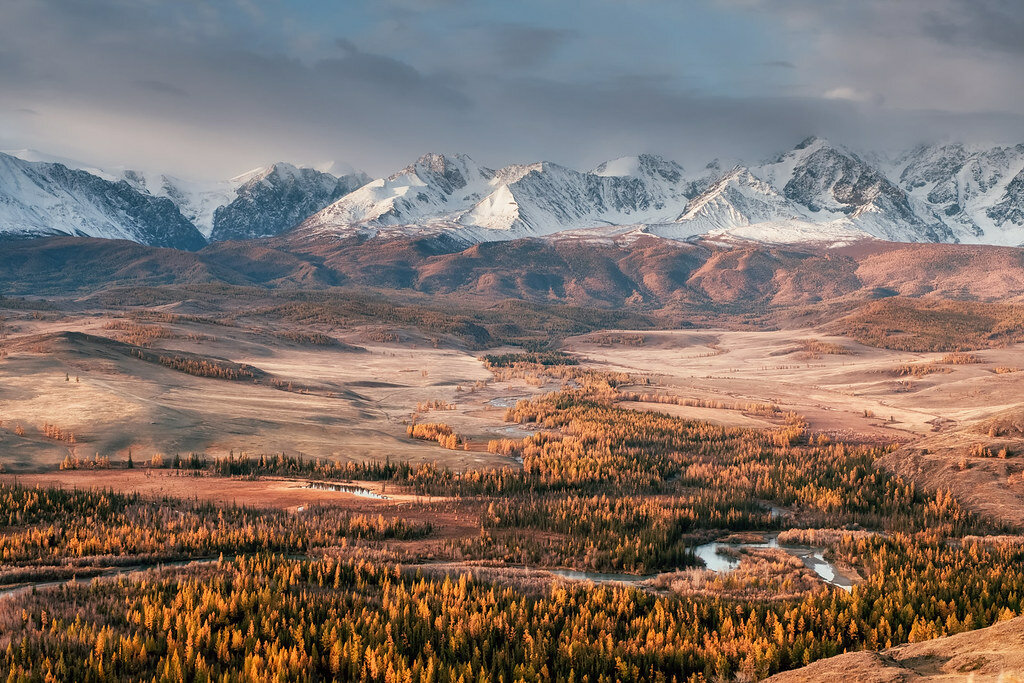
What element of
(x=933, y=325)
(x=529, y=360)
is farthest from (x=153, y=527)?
(x=933, y=325)

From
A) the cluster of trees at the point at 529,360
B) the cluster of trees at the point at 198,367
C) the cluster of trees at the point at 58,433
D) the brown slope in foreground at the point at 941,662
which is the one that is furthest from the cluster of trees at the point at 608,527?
the cluster of trees at the point at 529,360

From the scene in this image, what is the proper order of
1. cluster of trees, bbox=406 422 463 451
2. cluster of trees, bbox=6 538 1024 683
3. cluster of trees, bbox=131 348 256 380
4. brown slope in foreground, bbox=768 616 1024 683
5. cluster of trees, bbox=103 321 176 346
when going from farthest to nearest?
cluster of trees, bbox=103 321 176 346 < cluster of trees, bbox=131 348 256 380 < cluster of trees, bbox=406 422 463 451 < cluster of trees, bbox=6 538 1024 683 < brown slope in foreground, bbox=768 616 1024 683

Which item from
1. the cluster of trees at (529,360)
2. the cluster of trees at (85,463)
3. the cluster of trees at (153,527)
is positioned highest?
the cluster of trees at (153,527)

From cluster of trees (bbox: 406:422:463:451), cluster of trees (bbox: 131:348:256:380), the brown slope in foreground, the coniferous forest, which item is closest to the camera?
the brown slope in foreground

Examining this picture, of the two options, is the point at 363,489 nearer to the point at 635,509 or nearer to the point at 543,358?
the point at 635,509

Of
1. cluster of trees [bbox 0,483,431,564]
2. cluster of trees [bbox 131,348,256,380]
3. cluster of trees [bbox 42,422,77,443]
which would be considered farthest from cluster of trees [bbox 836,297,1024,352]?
cluster of trees [bbox 42,422,77,443]

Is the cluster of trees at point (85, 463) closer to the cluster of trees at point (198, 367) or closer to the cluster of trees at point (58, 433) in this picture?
the cluster of trees at point (58, 433)

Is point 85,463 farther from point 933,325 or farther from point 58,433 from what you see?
point 933,325

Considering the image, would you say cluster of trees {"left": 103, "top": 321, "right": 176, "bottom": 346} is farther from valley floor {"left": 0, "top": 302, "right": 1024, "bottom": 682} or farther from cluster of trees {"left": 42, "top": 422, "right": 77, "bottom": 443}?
cluster of trees {"left": 42, "top": 422, "right": 77, "bottom": 443}
